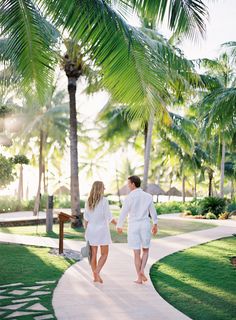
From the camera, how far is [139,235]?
280 inches

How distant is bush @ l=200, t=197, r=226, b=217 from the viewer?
24.8 metres

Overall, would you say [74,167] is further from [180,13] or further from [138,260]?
[180,13]

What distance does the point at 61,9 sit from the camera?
634 cm

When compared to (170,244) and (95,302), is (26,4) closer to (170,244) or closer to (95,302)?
(95,302)

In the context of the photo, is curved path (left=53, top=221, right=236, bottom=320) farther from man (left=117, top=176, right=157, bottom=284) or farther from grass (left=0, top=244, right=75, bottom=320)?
man (left=117, top=176, right=157, bottom=284)

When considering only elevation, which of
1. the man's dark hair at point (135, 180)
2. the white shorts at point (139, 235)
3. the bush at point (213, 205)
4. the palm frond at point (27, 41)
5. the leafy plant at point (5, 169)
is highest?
the palm frond at point (27, 41)

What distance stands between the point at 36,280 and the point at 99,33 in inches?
160

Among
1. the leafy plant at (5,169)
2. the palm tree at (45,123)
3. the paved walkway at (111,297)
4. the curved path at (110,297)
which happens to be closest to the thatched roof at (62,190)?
the palm tree at (45,123)

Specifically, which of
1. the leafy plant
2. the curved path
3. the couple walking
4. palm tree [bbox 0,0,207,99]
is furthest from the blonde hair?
the leafy plant

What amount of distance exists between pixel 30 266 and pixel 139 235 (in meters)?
2.87

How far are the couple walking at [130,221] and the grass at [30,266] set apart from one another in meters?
1.00

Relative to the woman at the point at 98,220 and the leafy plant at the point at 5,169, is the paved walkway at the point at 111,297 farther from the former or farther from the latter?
the leafy plant at the point at 5,169

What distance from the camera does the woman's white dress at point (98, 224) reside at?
23.7 feet

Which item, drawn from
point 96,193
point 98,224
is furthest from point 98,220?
point 96,193
